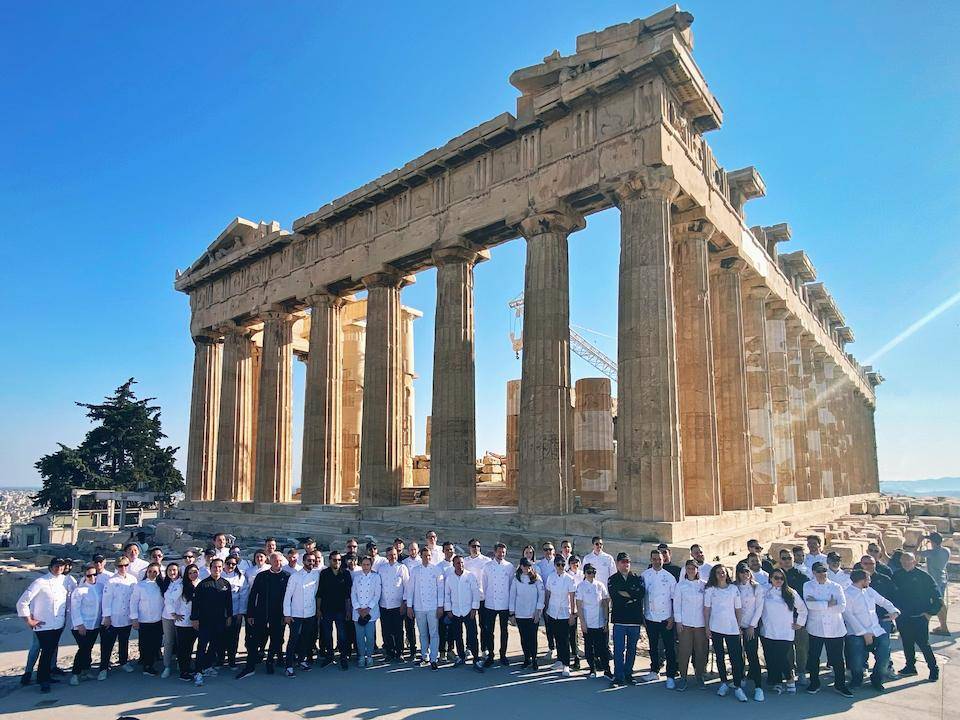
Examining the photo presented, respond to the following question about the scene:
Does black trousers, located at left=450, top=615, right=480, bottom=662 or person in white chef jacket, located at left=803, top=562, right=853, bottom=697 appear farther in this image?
black trousers, located at left=450, top=615, right=480, bottom=662

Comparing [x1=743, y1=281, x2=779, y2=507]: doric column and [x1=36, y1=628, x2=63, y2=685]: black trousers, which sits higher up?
[x1=743, y1=281, x2=779, y2=507]: doric column

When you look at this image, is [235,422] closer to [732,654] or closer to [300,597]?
[300,597]

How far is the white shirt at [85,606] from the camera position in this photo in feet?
30.8

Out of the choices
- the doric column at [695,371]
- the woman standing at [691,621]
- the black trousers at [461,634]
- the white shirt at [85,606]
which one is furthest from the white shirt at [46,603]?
the doric column at [695,371]

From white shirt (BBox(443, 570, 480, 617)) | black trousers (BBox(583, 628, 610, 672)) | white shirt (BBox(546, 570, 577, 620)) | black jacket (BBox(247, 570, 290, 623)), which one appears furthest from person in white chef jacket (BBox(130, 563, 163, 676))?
black trousers (BBox(583, 628, 610, 672))

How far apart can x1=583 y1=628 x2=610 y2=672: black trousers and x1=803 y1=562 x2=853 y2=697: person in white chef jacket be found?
8.49 feet

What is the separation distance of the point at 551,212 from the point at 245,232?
1850 centimetres

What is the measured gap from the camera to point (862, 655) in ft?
29.1

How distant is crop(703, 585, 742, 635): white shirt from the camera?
8.55 metres

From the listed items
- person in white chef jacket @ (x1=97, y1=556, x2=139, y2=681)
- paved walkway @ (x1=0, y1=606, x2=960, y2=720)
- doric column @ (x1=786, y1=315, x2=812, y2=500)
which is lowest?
paved walkway @ (x1=0, y1=606, x2=960, y2=720)

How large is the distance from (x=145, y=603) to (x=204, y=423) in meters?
25.0

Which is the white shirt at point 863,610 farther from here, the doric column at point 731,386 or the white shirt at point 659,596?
the doric column at point 731,386

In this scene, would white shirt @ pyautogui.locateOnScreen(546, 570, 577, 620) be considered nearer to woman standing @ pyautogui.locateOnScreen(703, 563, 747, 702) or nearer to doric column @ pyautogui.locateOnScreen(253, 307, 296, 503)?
woman standing @ pyautogui.locateOnScreen(703, 563, 747, 702)

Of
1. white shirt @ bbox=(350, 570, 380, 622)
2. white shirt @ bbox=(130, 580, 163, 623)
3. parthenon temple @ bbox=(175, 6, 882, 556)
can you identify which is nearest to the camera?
white shirt @ bbox=(130, 580, 163, 623)
